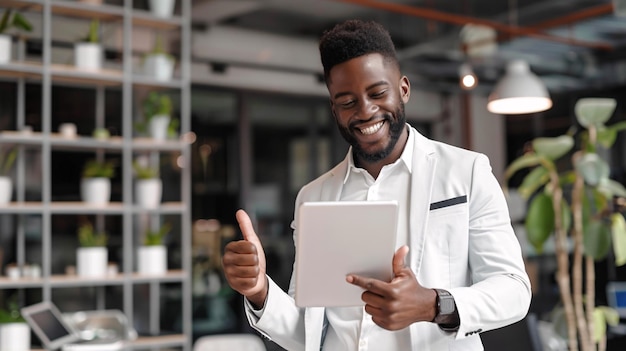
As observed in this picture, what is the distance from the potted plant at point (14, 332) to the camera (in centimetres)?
443

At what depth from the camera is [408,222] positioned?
5.18ft

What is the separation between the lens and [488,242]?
1521 millimetres

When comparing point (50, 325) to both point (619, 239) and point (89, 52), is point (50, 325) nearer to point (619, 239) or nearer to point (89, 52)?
point (89, 52)

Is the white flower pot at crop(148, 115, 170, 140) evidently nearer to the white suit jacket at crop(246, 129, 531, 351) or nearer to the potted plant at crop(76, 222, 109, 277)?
A: the potted plant at crop(76, 222, 109, 277)

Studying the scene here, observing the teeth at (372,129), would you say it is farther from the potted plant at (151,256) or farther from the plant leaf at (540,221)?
the potted plant at (151,256)

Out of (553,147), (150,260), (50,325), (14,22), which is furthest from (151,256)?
(553,147)

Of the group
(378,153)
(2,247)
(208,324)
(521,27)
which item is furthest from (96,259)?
(521,27)

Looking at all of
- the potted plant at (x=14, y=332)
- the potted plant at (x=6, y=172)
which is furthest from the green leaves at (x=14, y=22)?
the potted plant at (x=14, y=332)

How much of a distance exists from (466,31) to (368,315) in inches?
254

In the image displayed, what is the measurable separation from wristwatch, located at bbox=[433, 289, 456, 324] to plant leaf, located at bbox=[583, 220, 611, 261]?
3.03 metres

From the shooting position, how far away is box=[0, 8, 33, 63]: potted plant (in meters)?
4.69

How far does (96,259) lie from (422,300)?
3922 millimetres

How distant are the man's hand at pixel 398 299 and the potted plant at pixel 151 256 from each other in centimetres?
395

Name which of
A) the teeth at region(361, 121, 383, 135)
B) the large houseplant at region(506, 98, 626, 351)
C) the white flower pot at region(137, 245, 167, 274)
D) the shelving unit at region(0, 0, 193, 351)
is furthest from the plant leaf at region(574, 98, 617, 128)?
the teeth at region(361, 121, 383, 135)
